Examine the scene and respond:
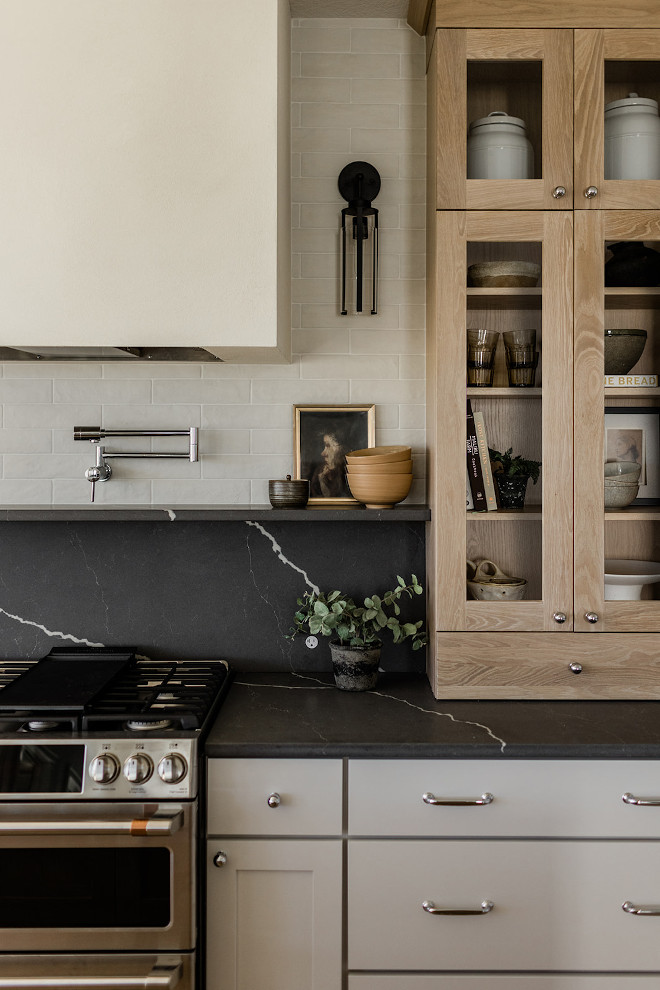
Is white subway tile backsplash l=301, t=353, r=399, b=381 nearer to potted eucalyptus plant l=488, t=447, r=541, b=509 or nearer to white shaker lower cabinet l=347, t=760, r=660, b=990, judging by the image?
potted eucalyptus plant l=488, t=447, r=541, b=509

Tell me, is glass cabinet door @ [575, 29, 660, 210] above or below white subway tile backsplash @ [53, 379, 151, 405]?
above

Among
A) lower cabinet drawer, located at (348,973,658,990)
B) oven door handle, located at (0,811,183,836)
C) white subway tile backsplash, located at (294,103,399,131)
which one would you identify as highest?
white subway tile backsplash, located at (294,103,399,131)

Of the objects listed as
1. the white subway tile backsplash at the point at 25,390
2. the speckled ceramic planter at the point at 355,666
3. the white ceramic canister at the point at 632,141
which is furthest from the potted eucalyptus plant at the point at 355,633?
the white ceramic canister at the point at 632,141

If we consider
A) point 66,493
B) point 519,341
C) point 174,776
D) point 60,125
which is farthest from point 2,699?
point 519,341

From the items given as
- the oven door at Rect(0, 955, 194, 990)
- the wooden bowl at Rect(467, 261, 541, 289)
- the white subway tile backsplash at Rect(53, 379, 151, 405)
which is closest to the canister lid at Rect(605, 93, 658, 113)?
the wooden bowl at Rect(467, 261, 541, 289)

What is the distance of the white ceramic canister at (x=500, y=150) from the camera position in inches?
75.3

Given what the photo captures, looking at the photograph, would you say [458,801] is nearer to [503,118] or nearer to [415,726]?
[415,726]

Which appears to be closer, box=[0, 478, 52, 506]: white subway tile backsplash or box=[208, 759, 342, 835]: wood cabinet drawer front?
box=[208, 759, 342, 835]: wood cabinet drawer front

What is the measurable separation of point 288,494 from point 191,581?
43 cm

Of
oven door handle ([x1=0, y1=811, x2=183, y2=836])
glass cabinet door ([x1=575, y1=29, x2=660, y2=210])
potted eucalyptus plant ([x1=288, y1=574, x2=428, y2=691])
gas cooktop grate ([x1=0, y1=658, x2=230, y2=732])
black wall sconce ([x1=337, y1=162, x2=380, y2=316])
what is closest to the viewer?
oven door handle ([x1=0, y1=811, x2=183, y2=836])

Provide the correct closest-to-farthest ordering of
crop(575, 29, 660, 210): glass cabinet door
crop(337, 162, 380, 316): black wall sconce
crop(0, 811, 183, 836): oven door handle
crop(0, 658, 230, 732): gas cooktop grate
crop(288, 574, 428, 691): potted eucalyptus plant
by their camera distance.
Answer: crop(0, 811, 183, 836): oven door handle, crop(0, 658, 230, 732): gas cooktop grate, crop(575, 29, 660, 210): glass cabinet door, crop(288, 574, 428, 691): potted eucalyptus plant, crop(337, 162, 380, 316): black wall sconce

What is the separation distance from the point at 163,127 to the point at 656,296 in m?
1.34

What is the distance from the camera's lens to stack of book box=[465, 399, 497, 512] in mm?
1943

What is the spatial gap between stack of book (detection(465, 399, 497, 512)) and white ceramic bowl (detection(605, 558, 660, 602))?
1.18 feet
